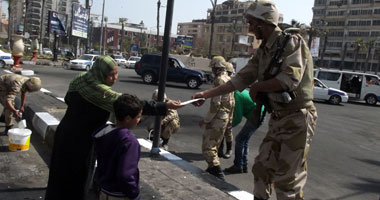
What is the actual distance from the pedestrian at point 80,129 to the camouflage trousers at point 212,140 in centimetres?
197

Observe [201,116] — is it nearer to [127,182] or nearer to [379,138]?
[379,138]

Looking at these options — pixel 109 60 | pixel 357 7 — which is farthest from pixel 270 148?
pixel 357 7

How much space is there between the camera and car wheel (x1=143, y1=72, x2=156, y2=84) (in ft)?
69.2

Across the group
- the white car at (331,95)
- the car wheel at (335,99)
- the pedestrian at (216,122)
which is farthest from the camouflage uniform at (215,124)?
the car wheel at (335,99)

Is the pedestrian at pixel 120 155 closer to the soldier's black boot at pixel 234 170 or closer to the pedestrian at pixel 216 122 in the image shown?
the pedestrian at pixel 216 122

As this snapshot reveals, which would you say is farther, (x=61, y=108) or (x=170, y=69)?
(x=170, y=69)

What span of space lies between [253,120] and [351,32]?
322 feet

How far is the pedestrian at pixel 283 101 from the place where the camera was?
2467 mm

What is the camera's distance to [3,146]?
5.47 metres

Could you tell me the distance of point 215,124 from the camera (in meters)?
4.91

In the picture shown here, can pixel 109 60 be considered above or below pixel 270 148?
above

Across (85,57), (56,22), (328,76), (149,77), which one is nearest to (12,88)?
(149,77)

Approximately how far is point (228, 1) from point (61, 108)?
5097 inches

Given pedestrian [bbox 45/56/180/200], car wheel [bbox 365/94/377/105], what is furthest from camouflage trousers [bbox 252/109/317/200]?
car wheel [bbox 365/94/377/105]
